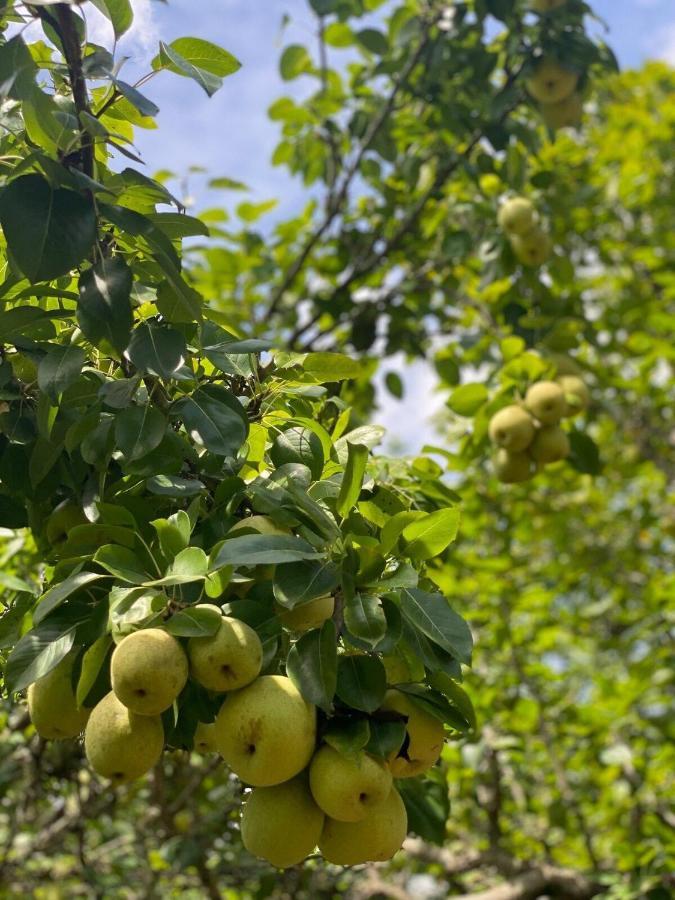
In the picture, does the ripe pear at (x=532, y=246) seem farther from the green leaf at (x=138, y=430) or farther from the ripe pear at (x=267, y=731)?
the ripe pear at (x=267, y=731)

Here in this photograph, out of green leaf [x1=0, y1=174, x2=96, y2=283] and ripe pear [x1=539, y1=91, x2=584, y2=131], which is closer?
green leaf [x1=0, y1=174, x2=96, y2=283]

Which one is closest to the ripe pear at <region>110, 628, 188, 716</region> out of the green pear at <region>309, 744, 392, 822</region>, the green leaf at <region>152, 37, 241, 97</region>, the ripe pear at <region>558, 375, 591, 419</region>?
the green pear at <region>309, 744, 392, 822</region>

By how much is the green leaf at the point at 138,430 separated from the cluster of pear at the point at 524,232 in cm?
234

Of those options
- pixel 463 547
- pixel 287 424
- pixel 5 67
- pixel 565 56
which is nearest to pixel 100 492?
pixel 287 424

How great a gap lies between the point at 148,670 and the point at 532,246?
2.73 m

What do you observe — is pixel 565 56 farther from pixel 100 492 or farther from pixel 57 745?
pixel 57 745

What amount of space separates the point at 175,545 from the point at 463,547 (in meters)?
4.03

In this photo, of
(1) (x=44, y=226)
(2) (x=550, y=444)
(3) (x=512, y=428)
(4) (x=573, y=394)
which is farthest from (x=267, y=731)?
(4) (x=573, y=394)

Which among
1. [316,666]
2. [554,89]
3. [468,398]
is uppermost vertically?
[554,89]

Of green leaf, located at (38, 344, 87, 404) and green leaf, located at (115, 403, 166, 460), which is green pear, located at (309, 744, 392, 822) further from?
green leaf, located at (38, 344, 87, 404)

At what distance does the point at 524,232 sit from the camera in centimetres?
350

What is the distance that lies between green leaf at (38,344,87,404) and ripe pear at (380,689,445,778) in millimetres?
678

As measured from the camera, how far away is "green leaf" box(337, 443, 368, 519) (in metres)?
1.39

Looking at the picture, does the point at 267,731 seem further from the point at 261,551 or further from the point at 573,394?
the point at 573,394
